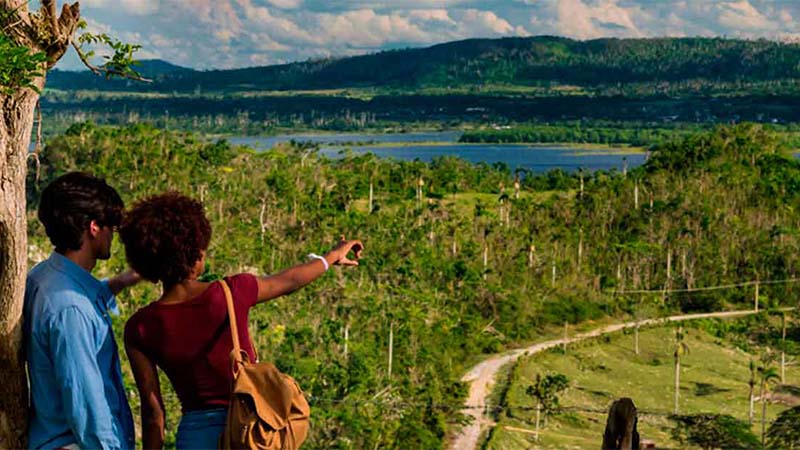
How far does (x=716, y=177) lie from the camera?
48.3 m

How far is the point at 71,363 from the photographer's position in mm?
2756

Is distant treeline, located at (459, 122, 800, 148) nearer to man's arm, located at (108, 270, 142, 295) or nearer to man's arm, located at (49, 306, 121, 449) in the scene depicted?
man's arm, located at (108, 270, 142, 295)

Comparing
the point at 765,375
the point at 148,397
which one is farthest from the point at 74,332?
the point at 765,375

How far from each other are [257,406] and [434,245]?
3478cm

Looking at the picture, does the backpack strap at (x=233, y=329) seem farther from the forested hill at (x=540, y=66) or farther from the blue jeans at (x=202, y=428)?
the forested hill at (x=540, y=66)

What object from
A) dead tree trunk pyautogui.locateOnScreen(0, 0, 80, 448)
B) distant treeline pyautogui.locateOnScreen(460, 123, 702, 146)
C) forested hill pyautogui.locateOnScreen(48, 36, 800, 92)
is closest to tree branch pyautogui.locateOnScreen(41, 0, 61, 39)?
dead tree trunk pyautogui.locateOnScreen(0, 0, 80, 448)

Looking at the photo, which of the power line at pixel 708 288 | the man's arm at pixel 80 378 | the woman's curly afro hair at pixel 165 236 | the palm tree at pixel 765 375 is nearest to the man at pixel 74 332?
the man's arm at pixel 80 378

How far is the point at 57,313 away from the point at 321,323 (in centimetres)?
2305

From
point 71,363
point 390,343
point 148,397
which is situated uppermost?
point 71,363

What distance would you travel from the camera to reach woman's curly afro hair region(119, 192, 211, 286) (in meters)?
2.76

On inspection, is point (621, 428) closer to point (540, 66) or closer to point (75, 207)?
point (75, 207)

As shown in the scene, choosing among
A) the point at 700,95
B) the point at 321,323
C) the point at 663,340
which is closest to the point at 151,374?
the point at 321,323

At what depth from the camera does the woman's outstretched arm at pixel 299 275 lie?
289 centimetres

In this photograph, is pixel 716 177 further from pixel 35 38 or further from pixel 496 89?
pixel 496 89
